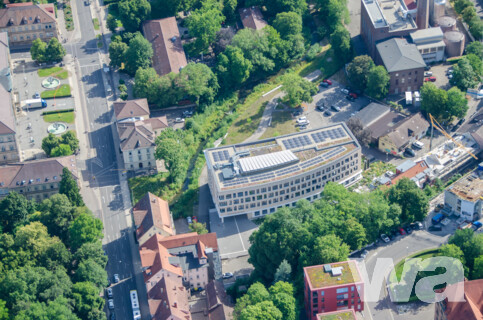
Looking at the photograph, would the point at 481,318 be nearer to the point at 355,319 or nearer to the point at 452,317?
the point at 452,317

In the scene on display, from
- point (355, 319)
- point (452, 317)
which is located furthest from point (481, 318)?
point (355, 319)

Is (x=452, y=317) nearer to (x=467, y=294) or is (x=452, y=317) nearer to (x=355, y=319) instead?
(x=467, y=294)

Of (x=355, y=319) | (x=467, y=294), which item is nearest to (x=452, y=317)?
(x=467, y=294)

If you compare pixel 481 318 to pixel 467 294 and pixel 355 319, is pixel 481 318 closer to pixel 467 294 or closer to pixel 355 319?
pixel 467 294
